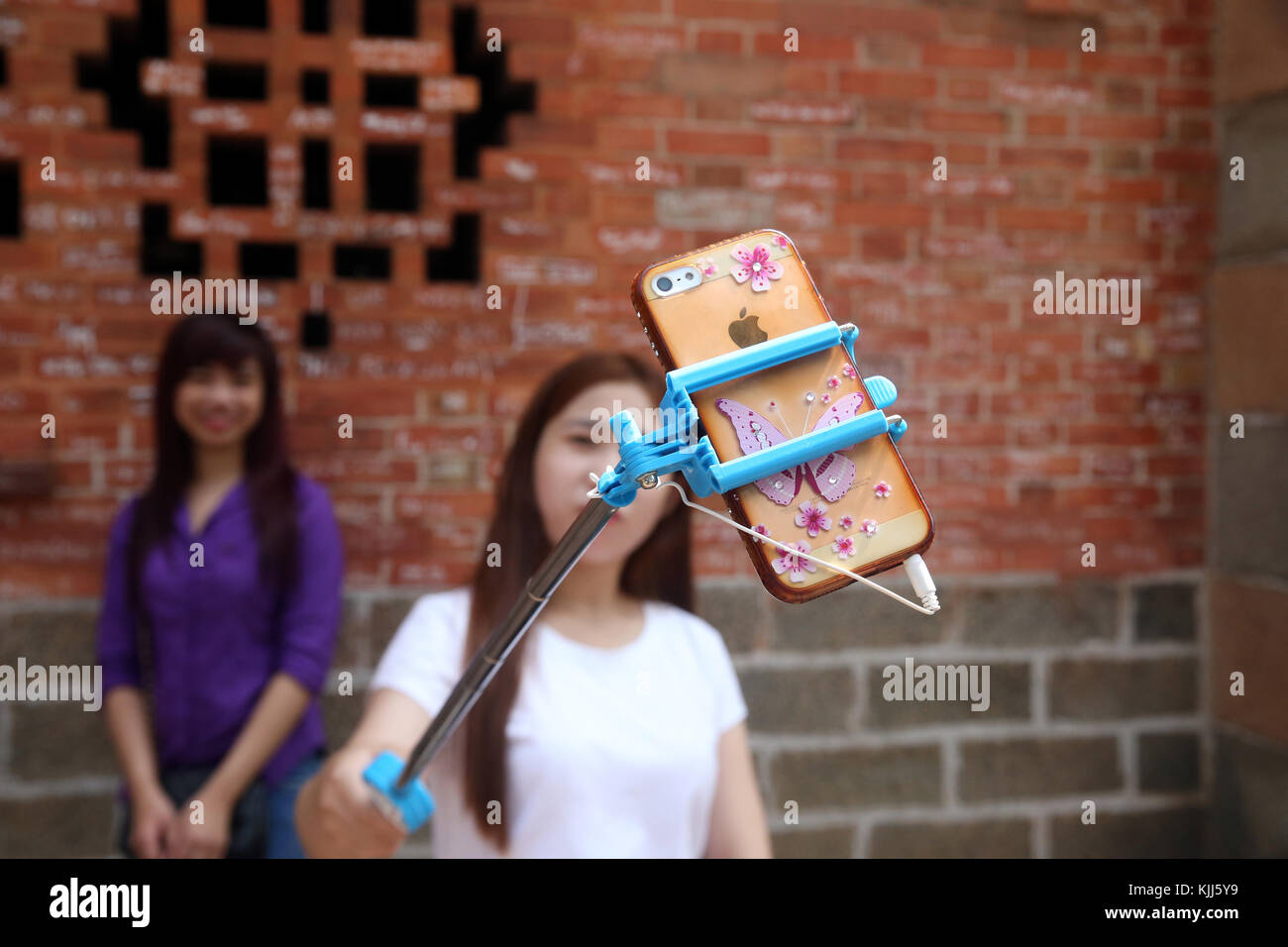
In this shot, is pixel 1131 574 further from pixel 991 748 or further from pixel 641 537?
pixel 641 537

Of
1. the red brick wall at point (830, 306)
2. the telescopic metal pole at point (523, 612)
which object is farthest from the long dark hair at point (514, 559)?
the red brick wall at point (830, 306)

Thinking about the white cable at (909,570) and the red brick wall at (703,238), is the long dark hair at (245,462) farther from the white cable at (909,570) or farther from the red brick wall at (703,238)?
the white cable at (909,570)

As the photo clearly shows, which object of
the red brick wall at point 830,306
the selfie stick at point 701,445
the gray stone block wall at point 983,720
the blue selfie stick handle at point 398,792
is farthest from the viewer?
the gray stone block wall at point 983,720

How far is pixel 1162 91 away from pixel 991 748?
158 cm

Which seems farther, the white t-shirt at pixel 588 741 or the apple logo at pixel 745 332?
the white t-shirt at pixel 588 741

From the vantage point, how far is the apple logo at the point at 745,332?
74cm

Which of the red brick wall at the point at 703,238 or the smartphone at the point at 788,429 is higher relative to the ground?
the red brick wall at the point at 703,238

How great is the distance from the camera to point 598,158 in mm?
2266

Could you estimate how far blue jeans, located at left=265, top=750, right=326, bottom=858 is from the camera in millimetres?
1822

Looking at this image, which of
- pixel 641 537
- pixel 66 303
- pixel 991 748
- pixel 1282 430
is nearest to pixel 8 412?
pixel 66 303

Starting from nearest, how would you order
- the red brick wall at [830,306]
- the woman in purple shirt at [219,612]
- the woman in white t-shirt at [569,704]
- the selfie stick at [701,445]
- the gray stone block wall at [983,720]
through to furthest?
the selfie stick at [701,445]
the woman in white t-shirt at [569,704]
the woman in purple shirt at [219,612]
the red brick wall at [830,306]
the gray stone block wall at [983,720]

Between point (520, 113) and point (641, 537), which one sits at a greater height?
point (520, 113)

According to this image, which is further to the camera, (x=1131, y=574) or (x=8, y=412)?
(x=1131, y=574)

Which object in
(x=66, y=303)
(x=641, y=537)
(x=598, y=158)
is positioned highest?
(x=598, y=158)
